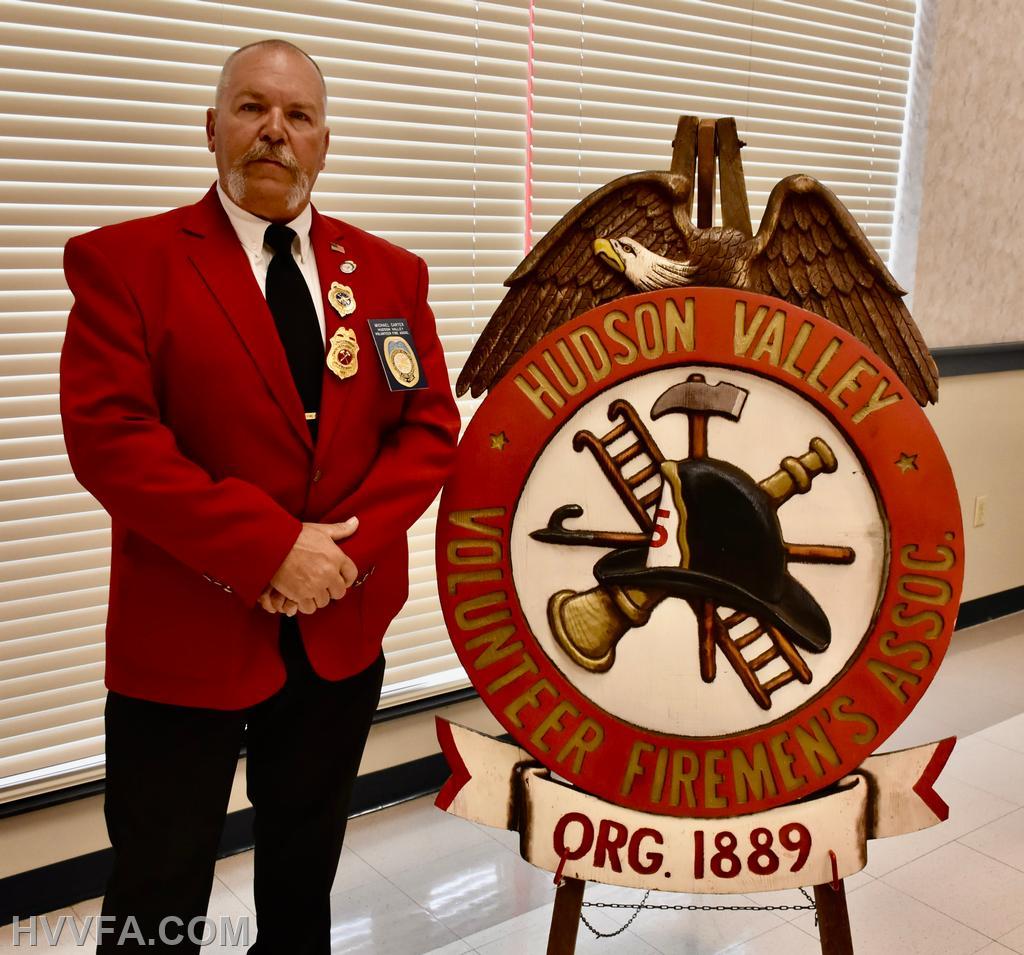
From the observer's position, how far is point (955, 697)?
3.17 meters

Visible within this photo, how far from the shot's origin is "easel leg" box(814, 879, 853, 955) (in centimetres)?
155

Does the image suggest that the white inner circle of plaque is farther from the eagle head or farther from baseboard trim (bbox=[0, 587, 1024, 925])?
baseboard trim (bbox=[0, 587, 1024, 925])

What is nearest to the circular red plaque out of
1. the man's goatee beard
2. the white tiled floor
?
the man's goatee beard

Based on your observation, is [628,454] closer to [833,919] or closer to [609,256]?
[609,256]

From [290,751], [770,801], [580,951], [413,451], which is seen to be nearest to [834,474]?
[770,801]

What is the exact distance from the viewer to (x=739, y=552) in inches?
59.1

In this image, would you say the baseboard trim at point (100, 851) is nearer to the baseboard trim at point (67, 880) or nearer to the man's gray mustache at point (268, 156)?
the baseboard trim at point (67, 880)

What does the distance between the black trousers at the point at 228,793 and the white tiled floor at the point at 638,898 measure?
0.41m

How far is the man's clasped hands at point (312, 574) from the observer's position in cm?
133

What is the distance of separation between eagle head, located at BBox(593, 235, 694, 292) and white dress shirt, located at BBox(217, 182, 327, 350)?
43cm

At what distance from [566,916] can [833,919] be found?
1.34 ft

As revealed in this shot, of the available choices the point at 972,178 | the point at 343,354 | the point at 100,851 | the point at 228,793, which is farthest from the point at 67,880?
the point at 972,178

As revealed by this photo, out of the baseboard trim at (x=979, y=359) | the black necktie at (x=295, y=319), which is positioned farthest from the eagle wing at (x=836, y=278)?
the baseboard trim at (x=979, y=359)

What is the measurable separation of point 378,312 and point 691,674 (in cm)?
71
